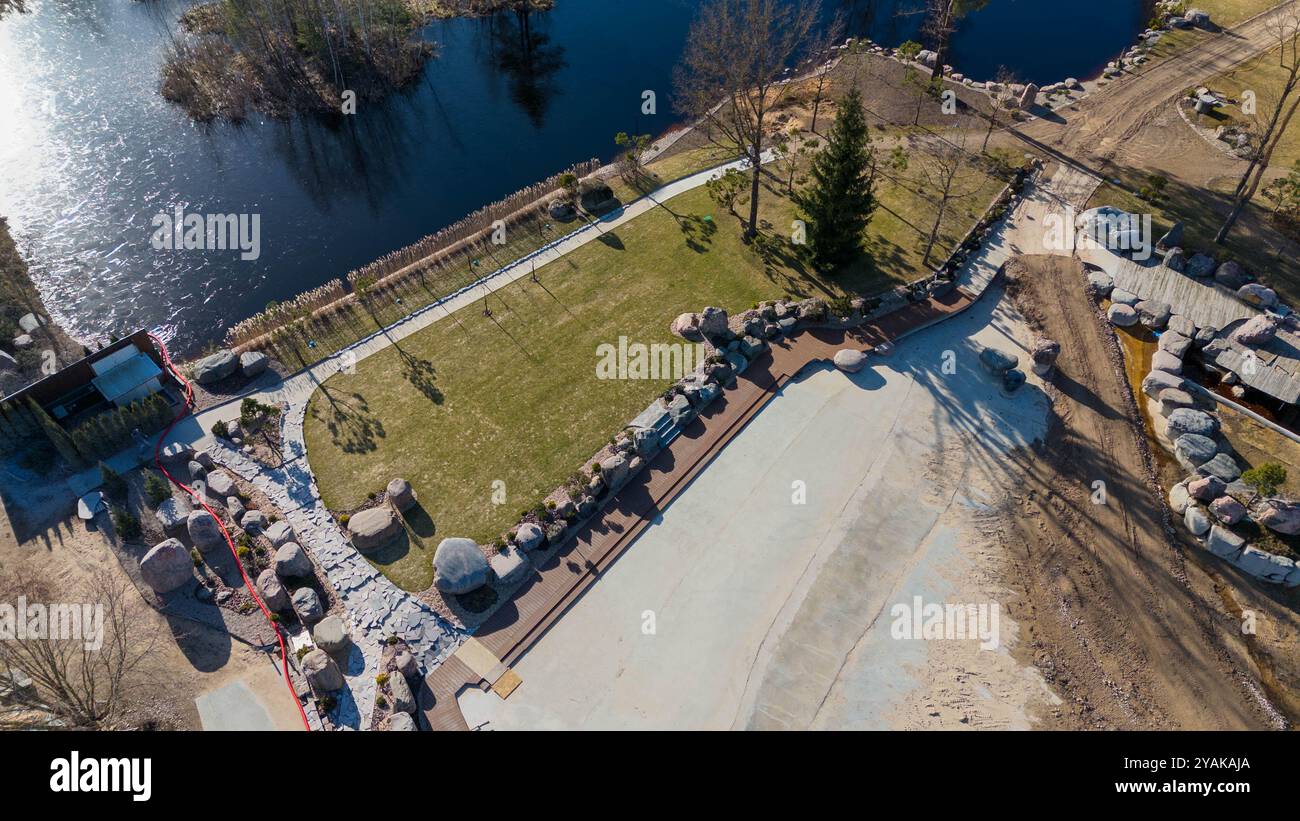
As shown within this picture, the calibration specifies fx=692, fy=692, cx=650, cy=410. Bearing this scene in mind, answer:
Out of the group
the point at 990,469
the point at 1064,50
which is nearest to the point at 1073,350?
the point at 990,469

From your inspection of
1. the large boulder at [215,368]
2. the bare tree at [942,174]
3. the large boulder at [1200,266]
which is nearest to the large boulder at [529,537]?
the large boulder at [215,368]

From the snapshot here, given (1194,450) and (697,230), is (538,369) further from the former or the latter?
(1194,450)

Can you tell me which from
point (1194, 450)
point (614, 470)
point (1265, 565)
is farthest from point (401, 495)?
point (1265, 565)

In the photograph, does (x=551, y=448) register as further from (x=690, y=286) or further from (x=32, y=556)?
(x=32, y=556)

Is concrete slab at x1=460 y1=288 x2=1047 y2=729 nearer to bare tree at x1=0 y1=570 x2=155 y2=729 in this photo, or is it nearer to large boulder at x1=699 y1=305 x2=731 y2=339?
large boulder at x1=699 y1=305 x2=731 y2=339

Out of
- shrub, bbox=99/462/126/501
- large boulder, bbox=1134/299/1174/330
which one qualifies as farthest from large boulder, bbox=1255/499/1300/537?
shrub, bbox=99/462/126/501
